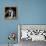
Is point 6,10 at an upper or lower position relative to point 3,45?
upper

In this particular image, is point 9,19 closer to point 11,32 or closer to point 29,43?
point 11,32

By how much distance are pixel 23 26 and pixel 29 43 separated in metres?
0.52

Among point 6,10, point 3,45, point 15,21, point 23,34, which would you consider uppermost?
point 6,10

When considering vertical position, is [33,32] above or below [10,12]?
below

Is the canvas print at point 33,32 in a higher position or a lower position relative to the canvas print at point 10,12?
lower

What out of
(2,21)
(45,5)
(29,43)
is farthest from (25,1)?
(29,43)

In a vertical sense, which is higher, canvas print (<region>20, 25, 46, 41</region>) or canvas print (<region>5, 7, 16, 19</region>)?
canvas print (<region>5, 7, 16, 19</region>)

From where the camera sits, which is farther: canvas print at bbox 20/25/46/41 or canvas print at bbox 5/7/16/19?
canvas print at bbox 5/7/16/19

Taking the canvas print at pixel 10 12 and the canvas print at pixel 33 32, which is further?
the canvas print at pixel 10 12

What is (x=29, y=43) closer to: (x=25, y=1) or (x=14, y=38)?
(x=14, y=38)

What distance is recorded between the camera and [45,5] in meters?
4.04

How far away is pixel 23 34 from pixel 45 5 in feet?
3.54

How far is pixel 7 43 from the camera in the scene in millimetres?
3920

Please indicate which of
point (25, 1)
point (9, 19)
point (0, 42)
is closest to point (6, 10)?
point (9, 19)
